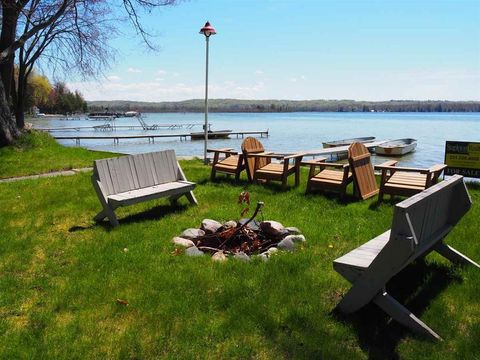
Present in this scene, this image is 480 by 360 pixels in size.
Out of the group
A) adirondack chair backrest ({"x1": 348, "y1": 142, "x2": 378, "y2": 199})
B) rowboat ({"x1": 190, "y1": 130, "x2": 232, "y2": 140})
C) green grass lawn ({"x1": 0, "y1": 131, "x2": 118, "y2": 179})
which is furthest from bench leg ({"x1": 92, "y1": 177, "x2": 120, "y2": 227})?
rowboat ({"x1": 190, "y1": 130, "x2": 232, "y2": 140})

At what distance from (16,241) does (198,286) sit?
9.63ft

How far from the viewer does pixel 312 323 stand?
3.65m

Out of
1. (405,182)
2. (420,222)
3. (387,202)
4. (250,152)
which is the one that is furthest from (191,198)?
(420,222)

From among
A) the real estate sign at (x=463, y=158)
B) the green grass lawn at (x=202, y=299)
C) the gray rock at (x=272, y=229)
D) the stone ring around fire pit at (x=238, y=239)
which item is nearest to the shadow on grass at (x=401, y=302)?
the green grass lawn at (x=202, y=299)

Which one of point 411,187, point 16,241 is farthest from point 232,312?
point 411,187

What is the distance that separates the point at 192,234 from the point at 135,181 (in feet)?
6.23

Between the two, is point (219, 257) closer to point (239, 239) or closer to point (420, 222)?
point (239, 239)

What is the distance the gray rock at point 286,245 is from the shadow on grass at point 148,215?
2.41m

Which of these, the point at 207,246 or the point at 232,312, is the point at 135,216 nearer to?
the point at 207,246

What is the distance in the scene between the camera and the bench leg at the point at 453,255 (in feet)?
15.3

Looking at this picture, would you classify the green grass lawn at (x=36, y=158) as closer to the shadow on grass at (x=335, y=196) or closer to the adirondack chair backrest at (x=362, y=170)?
the shadow on grass at (x=335, y=196)

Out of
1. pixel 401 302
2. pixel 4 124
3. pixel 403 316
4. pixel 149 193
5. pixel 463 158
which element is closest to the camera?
pixel 403 316

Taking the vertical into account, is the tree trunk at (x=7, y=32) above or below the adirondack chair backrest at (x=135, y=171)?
above

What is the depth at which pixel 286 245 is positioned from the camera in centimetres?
543
